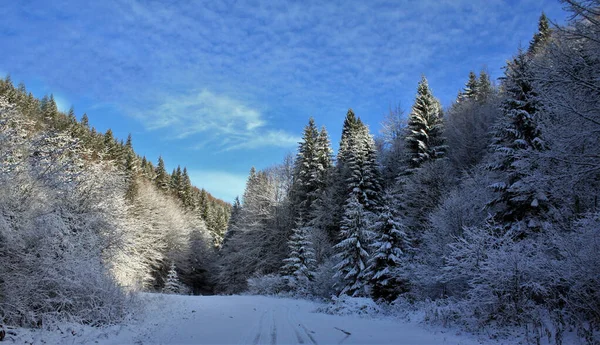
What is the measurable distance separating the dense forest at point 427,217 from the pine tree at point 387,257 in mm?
81

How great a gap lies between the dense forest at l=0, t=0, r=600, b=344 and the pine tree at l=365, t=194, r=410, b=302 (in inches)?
3.2

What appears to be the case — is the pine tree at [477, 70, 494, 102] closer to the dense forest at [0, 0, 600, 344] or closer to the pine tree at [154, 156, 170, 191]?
the dense forest at [0, 0, 600, 344]

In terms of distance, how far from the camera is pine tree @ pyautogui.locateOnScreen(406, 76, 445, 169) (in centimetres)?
3119

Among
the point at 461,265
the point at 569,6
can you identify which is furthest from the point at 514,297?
the point at 569,6

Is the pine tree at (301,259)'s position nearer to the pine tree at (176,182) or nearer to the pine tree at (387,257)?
the pine tree at (387,257)

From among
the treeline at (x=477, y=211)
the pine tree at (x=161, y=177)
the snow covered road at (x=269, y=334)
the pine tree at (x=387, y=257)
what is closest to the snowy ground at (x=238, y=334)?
the snow covered road at (x=269, y=334)

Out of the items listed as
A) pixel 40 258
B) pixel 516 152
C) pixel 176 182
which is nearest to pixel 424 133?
pixel 516 152

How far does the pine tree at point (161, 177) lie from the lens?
67412 mm

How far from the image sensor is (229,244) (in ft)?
162

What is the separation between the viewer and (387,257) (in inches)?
794

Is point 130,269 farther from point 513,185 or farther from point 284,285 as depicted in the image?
point 513,185

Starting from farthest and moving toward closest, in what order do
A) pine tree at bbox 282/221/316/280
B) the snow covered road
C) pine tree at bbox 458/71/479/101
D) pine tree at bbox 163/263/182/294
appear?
1. pine tree at bbox 458/71/479/101
2. pine tree at bbox 163/263/182/294
3. pine tree at bbox 282/221/316/280
4. the snow covered road

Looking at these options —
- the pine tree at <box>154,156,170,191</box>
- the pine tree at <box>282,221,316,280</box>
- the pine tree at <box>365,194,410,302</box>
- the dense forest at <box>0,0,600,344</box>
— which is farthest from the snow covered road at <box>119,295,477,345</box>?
the pine tree at <box>154,156,170,191</box>

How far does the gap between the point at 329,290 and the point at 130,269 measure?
16192 mm
